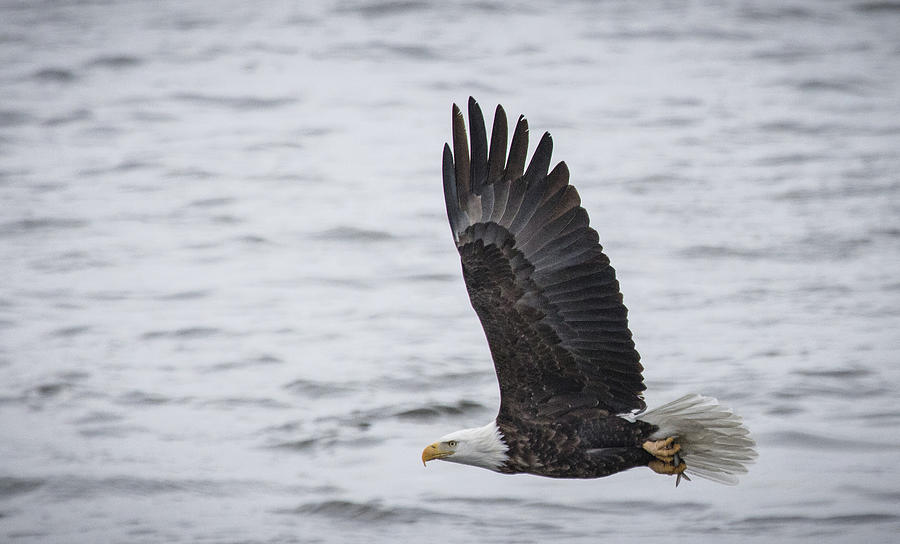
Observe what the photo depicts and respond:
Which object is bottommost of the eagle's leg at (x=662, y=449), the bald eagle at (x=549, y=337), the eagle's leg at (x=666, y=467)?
the eagle's leg at (x=666, y=467)

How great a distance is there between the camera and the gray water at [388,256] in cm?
802

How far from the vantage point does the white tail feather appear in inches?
237

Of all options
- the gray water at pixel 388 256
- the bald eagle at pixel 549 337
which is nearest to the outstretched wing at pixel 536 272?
the bald eagle at pixel 549 337

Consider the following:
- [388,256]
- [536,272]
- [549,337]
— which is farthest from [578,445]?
[388,256]

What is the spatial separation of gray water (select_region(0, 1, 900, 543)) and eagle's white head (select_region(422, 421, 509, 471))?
60.0 inches

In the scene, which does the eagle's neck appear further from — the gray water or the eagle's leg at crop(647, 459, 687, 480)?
the gray water

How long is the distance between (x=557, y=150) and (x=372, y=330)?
3.78m

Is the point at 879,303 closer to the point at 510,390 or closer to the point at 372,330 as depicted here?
the point at 372,330

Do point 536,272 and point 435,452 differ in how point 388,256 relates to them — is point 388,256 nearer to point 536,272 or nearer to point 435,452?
point 435,452

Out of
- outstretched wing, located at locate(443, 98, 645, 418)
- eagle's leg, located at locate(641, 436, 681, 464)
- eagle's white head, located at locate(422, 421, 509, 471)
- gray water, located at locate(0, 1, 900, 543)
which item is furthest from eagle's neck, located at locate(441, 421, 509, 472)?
gray water, located at locate(0, 1, 900, 543)

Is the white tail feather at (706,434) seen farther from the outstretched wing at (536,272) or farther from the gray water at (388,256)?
the gray water at (388,256)

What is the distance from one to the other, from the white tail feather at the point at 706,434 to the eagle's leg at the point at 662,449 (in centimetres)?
4

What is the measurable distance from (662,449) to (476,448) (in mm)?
745

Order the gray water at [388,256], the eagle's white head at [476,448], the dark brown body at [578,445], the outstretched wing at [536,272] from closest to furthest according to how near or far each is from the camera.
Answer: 1. the outstretched wing at [536,272]
2. the dark brown body at [578,445]
3. the eagle's white head at [476,448]
4. the gray water at [388,256]
